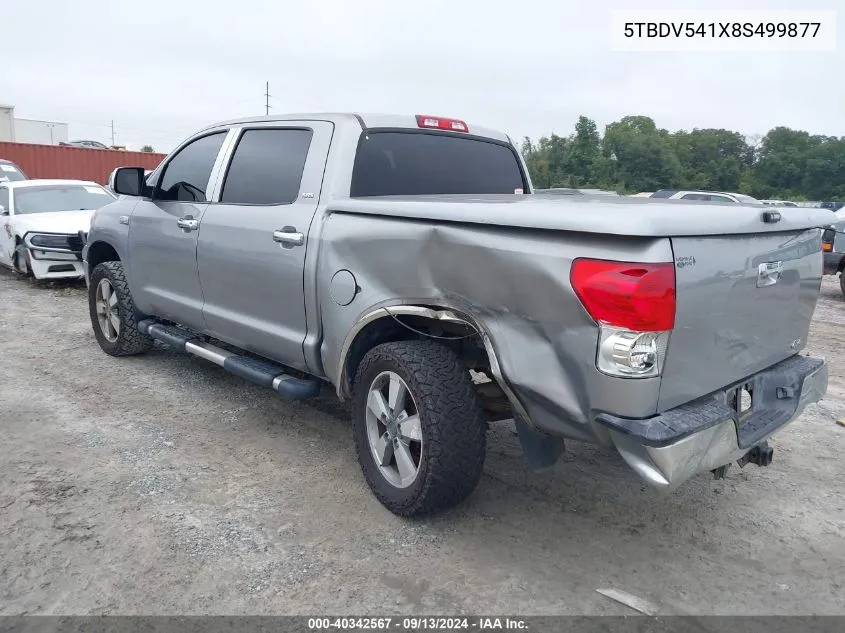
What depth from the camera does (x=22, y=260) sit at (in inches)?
384

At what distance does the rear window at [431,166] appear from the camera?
12.6 feet

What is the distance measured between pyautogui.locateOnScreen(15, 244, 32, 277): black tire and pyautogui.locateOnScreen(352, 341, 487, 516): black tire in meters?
8.33

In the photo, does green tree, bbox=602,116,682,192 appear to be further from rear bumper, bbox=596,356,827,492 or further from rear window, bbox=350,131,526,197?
rear bumper, bbox=596,356,827,492

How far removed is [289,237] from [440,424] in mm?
1395

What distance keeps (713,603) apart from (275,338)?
8.25 ft

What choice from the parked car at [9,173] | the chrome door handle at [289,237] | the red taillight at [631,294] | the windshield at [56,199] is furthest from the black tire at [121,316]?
the parked car at [9,173]

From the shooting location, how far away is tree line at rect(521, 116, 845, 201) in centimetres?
5891

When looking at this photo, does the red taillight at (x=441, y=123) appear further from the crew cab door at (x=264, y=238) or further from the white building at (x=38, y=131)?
the white building at (x=38, y=131)

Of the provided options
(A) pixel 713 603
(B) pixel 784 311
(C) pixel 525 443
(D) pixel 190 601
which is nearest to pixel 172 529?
(D) pixel 190 601

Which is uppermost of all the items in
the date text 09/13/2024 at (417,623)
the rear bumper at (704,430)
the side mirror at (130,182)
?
the side mirror at (130,182)

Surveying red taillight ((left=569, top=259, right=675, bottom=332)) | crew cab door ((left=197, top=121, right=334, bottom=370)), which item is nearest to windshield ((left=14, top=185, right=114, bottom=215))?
crew cab door ((left=197, top=121, right=334, bottom=370))

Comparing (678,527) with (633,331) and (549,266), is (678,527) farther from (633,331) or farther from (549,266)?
(549,266)

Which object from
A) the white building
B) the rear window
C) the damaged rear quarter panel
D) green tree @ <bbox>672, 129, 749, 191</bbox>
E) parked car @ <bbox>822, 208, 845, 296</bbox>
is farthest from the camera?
green tree @ <bbox>672, 129, 749, 191</bbox>

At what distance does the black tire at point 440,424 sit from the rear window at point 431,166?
107 centimetres
